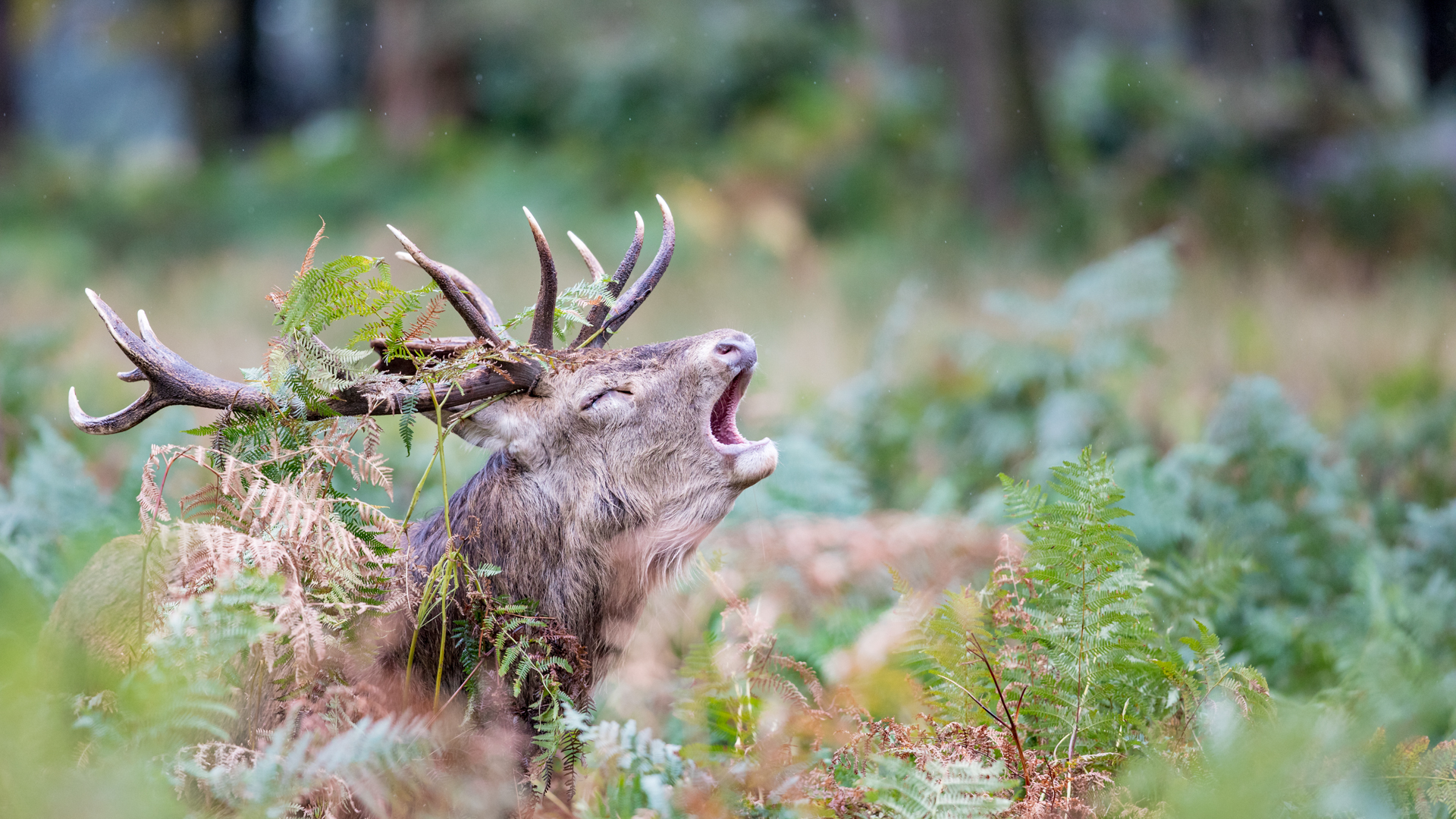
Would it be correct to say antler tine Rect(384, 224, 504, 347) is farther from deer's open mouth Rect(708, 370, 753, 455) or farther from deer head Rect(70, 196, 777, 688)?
deer's open mouth Rect(708, 370, 753, 455)

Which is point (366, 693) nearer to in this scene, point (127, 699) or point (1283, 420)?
point (127, 699)

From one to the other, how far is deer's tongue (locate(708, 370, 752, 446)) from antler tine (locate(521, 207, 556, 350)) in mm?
533

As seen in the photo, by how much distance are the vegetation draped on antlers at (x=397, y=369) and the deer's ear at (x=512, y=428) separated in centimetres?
5

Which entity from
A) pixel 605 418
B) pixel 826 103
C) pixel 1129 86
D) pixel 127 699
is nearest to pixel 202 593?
pixel 127 699

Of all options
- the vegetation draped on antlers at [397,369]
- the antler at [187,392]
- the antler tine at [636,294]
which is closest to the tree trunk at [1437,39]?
the antler tine at [636,294]

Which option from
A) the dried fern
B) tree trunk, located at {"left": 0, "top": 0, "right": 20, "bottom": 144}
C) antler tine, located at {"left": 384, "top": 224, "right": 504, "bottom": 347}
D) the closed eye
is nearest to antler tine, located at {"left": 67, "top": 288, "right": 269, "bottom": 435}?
antler tine, located at {"left": 384, "top": 224, "right": 504, "bottom": 347}

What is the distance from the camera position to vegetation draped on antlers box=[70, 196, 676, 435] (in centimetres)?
301

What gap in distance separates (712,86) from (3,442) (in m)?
13.0

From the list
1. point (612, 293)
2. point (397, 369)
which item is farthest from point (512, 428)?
point (612, 293)

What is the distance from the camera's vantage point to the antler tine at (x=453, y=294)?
9.86ft

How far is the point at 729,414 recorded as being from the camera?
3508mm

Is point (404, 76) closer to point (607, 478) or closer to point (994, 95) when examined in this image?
point (994, 95)

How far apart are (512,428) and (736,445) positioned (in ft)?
2.08

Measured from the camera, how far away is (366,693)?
280 cm
